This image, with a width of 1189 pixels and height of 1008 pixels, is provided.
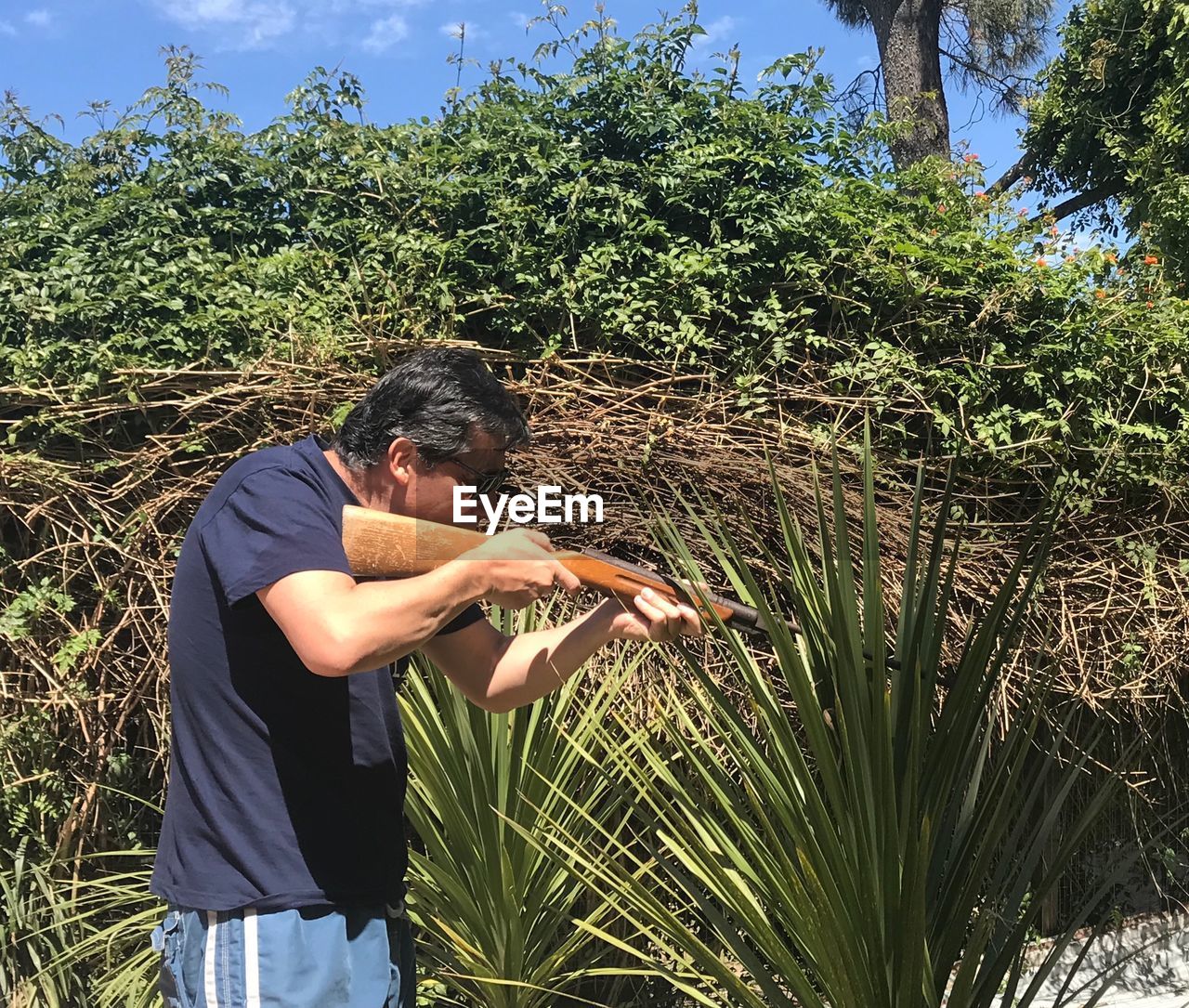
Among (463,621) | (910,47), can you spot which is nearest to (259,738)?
(463,621)

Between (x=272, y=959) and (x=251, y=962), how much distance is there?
34 millimetres

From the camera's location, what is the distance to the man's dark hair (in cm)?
177

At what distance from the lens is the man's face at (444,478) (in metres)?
1.79

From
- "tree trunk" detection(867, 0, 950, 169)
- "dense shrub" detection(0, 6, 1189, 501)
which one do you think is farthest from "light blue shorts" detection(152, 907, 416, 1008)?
"tree trunk" detection(867, 0, 950, 169)

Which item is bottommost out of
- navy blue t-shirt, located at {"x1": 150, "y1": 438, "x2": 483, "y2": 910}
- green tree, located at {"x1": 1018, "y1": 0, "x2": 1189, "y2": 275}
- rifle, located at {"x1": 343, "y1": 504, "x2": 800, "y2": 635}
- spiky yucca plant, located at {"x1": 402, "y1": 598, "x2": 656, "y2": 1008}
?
spiky yucca plant, located at {"x1": 402, "y1": 598, "x2": 656, "y2": 1008}

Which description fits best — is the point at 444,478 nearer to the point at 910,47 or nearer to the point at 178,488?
the point at 178,488

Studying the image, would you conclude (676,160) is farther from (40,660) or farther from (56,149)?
(40,660)

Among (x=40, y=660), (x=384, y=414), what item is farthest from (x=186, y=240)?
(x=384, y=414)

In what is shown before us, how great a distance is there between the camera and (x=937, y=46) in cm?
1115

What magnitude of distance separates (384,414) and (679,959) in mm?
1144

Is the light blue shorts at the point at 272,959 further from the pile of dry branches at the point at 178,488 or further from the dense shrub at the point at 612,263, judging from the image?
the dense shrub at the point at 612,263

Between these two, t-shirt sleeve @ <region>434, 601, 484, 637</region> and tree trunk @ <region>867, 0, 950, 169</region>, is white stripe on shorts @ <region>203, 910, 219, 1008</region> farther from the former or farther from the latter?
tree trunk @ <region>867, 0, 950, 169</region>

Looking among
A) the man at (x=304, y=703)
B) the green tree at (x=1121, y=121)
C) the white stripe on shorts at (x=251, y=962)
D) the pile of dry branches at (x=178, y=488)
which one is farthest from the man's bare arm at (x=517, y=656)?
the green tree at (x=1121, y=121)

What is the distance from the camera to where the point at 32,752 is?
334 centimetres
